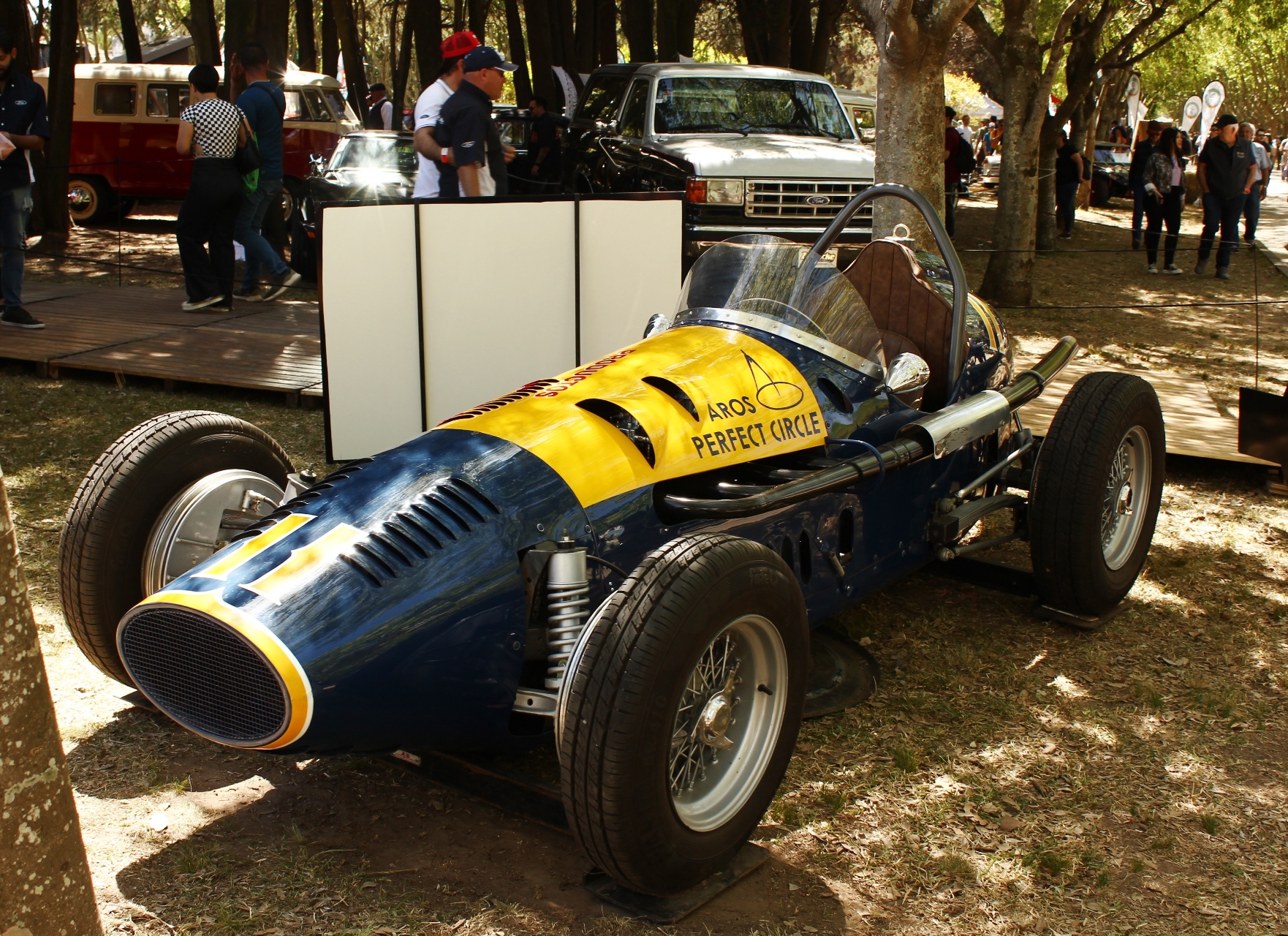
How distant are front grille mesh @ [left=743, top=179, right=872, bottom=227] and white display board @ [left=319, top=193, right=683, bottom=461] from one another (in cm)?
455

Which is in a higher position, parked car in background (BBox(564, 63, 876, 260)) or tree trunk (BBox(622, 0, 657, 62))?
tree trunk (BBox(622, 0, 657, 62))

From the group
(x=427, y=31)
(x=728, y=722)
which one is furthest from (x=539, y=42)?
(x=728, y=722)

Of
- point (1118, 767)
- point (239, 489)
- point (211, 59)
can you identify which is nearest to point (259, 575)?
point (239, 489)

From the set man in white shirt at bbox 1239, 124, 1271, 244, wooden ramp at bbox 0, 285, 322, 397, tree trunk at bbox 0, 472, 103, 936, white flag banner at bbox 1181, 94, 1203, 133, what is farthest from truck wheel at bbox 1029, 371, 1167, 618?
white flag banner at bbox 1181, 94, 1203, 133

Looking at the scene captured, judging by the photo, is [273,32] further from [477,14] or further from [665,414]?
[477,14]

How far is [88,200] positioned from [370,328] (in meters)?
14.1

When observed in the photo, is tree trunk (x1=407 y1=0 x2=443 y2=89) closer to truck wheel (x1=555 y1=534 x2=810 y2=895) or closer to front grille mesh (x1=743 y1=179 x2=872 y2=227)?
front grille mesh (x1=743 y1=179 x2=872 y2=227)

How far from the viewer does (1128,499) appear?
196 inches

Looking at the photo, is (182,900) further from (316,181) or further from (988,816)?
(316,181)

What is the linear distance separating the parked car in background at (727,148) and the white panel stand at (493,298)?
3260 mm

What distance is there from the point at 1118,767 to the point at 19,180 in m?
8.15

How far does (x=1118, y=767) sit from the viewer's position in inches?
146

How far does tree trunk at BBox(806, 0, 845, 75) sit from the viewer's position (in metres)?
22.8

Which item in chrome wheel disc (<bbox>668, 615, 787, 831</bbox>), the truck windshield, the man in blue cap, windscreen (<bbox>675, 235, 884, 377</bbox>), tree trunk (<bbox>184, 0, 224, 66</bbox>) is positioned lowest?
chrome wheel disc (<bbox>668, 615, 787, 831</bbox>)
